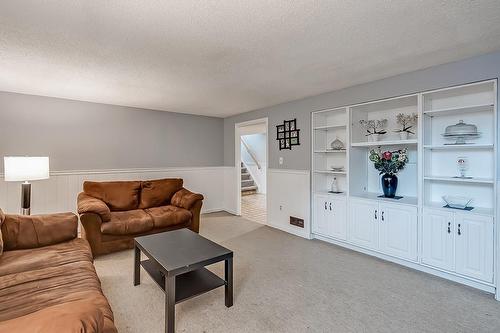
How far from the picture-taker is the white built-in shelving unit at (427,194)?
2.56m

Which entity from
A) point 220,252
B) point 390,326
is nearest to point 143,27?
point 220,252

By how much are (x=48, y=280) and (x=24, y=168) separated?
1.86 m

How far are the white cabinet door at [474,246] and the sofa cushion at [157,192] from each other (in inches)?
158

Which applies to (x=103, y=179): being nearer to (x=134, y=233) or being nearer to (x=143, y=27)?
(x=134, y=233)

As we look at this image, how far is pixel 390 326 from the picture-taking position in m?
1.96

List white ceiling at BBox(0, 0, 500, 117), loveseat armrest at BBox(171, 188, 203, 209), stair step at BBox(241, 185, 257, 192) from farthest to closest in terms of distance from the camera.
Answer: stair step at BBox(241, 185, 257, 192) → loveseat armrest at BBox(171, 188, 203, 209) → white ceiling at BBox(0, 0, 500, 117)

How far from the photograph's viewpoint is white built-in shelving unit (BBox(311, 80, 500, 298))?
8.39 feet

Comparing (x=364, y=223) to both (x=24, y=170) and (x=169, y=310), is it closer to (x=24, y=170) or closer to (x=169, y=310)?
(x=169, y=310)

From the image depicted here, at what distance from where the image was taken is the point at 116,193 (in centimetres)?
403

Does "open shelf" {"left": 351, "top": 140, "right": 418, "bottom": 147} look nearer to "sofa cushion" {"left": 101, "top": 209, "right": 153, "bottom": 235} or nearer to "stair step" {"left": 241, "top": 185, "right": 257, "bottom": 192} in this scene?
"sofa cushion" {"left": 101, "top": 209, "right": 153, "bottom": 235}

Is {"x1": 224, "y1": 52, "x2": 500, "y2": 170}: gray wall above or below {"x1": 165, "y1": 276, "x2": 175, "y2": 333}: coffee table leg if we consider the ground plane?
above

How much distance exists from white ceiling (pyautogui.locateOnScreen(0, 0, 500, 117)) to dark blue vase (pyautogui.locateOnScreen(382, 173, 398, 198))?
128cm

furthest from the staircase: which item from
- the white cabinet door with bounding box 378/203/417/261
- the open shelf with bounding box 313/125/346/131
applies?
Result: the white cabinet door with bounding box 378/203/417/261

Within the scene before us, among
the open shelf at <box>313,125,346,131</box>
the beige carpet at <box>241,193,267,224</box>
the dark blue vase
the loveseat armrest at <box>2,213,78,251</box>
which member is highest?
the open shelf at <box>313,125,346,131</box>
